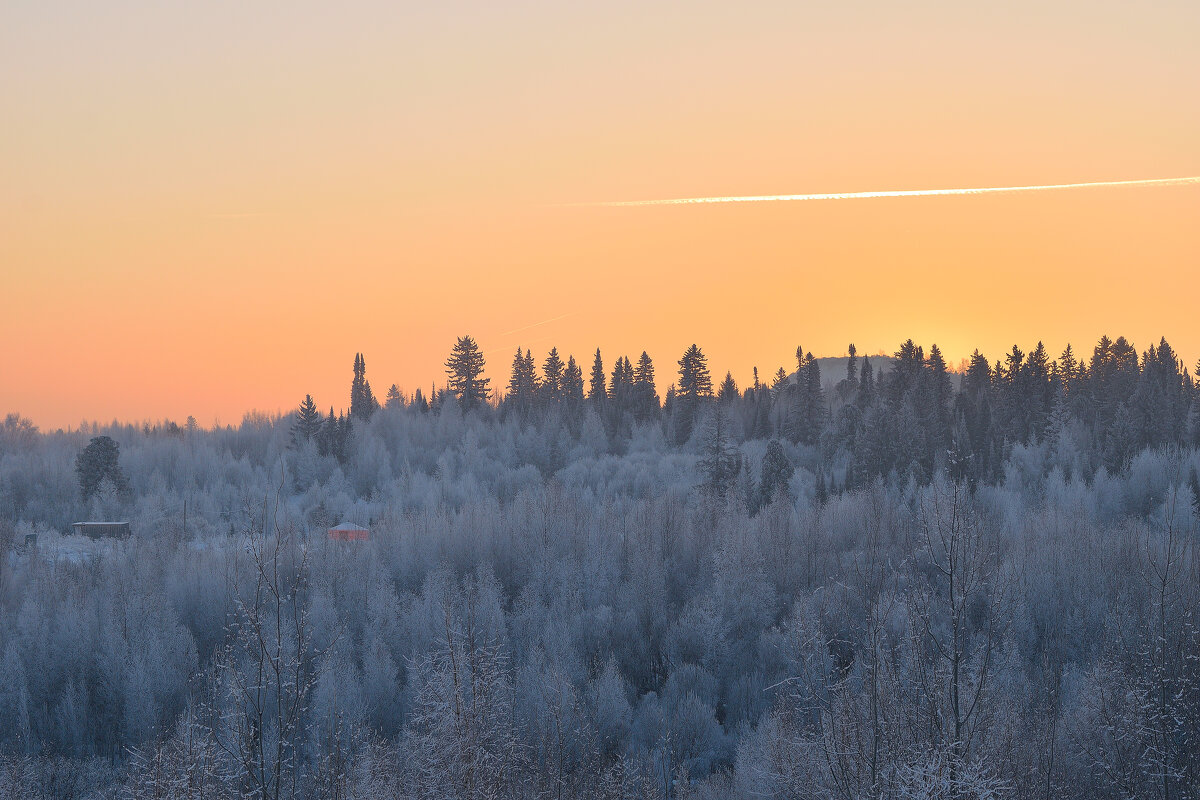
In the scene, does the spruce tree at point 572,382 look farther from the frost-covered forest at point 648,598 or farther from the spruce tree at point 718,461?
the spruce tree at point 718,461

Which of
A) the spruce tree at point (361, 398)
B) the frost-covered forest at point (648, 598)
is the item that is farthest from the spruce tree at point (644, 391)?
the spruce tree at point (361, 398)

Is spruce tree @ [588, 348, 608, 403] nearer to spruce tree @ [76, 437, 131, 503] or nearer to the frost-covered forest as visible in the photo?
the frost-covered forest

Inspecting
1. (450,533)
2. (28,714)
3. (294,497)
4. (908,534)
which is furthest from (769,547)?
(294,497)

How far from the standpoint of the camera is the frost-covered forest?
2364cm

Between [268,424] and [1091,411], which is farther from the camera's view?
[268,424]

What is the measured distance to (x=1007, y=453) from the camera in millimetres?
80625

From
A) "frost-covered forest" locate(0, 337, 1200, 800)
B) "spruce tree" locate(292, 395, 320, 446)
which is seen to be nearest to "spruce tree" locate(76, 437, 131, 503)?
"frost-covered forest" locate(0, 337, 1200, 800)

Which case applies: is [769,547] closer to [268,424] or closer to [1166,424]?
[1166,424]

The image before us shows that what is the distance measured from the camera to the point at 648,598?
5825cm

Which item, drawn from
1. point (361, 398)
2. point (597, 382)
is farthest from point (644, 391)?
point (361, 398)

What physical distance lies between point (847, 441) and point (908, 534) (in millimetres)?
24069

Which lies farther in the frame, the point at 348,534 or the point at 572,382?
the point at 572,382

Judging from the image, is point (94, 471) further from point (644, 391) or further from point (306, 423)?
point (644, 391)

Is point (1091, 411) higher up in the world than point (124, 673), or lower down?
higher up
